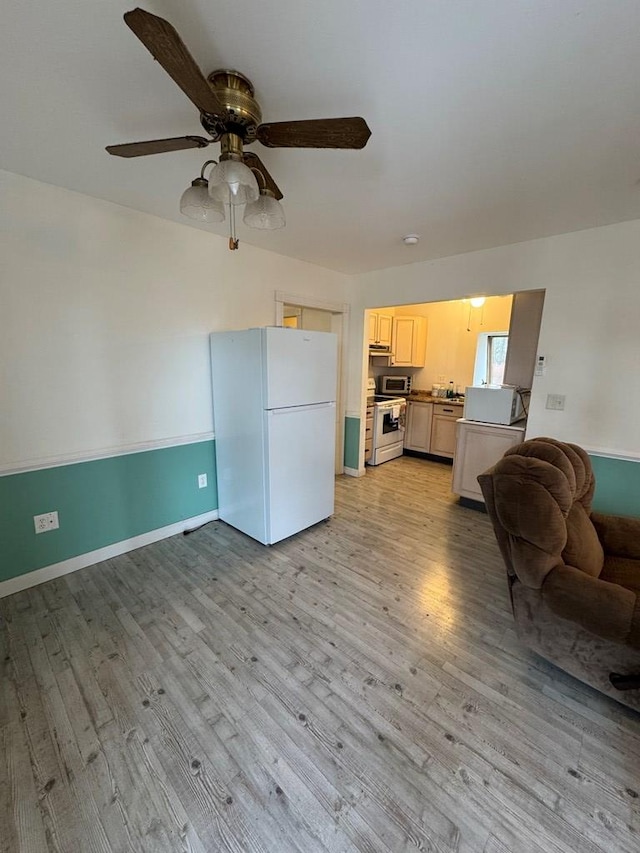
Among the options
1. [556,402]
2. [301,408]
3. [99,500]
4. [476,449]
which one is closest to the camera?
[99,500]

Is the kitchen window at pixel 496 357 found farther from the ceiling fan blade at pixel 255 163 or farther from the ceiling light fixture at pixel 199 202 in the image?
the ceiling light fixture at pixel 199 202

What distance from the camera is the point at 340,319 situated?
13.2 feet

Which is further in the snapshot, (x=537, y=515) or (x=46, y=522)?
Answer: (x=46, y=522)

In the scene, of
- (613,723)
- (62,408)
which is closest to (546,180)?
(613,723)

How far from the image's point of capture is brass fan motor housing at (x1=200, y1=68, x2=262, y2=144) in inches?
46.4

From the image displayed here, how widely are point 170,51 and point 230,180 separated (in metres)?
0.35

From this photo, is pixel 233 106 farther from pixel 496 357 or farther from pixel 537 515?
pixel 496 357

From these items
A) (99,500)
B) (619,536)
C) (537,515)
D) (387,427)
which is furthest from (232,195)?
(387,427)

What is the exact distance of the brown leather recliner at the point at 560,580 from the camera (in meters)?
1.30

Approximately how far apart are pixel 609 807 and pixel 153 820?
148 centimetres

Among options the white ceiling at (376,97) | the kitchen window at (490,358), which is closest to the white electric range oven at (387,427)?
the kitchen window at (490,358)

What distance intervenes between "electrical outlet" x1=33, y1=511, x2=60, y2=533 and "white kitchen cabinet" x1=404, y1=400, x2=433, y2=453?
14.2 ft

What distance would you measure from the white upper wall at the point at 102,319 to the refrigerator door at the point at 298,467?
0.81 meters

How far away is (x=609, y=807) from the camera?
43.9 inches
